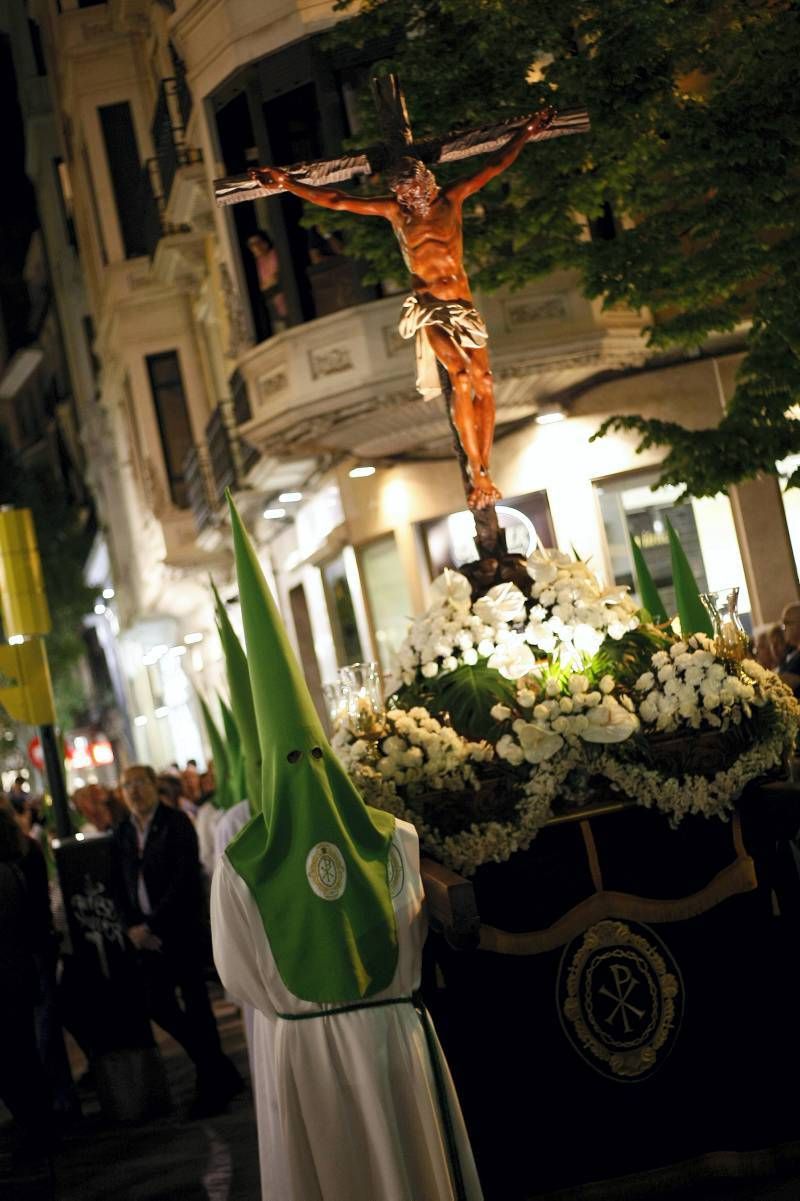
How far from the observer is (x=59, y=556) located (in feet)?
164

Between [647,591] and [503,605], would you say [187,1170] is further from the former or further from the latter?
[647,591]

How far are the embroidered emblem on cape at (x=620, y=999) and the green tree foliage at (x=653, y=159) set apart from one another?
6296mm

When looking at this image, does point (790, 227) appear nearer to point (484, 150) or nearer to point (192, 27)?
point (484, 150)

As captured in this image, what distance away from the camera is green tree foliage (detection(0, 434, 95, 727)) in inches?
1969

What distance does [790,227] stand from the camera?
1196cm

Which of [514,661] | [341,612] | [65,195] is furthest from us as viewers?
[65,195]

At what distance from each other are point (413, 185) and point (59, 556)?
43.0m

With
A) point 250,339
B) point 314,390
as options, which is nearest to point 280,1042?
point 314,390

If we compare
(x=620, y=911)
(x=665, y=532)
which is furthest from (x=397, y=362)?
(x=620, y=911)

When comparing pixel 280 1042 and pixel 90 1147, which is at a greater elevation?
pixel 280 1042

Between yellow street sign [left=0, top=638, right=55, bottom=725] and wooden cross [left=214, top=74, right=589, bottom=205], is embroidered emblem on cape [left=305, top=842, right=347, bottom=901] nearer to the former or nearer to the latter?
wooden cross [left=214, top=74, right=589, bottom=205]

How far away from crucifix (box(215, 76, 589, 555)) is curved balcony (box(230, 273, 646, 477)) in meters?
8.85

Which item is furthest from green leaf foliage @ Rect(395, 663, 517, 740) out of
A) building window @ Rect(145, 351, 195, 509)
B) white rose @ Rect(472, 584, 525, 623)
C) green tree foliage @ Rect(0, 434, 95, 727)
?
green tree foliage @ Rect(0, 434, 95, 727)

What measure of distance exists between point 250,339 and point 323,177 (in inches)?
428
